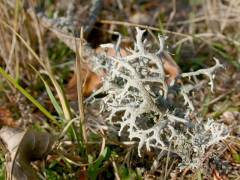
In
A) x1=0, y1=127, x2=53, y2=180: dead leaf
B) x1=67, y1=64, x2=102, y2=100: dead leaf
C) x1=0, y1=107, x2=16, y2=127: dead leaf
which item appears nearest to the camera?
x1=0, y1=127, x2=53, y2=180: dead leaf

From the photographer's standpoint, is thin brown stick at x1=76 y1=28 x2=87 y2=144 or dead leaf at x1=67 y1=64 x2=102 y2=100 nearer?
thin brown stick at x1=76 y1=28 x2=87 y2=144

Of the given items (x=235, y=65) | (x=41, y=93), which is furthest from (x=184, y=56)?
(x=41, y=93)

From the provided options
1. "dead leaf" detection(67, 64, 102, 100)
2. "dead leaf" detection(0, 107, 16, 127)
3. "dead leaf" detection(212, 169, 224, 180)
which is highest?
"dead leaf" detection(67, 64, 102, 100)

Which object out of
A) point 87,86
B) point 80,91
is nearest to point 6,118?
point 87,86

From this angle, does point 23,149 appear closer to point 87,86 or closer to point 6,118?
point 6,118

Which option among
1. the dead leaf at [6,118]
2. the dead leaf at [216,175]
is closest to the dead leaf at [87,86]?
the dead leaf at [6,118]

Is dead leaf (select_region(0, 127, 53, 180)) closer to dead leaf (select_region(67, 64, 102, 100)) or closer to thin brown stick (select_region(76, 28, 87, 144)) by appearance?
thin brown stick (select_region(76, 28, 87, 144))

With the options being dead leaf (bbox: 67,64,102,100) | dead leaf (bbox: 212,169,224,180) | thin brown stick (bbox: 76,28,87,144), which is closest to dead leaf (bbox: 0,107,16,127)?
dead leaf (bbox: 67,64,102,100)
